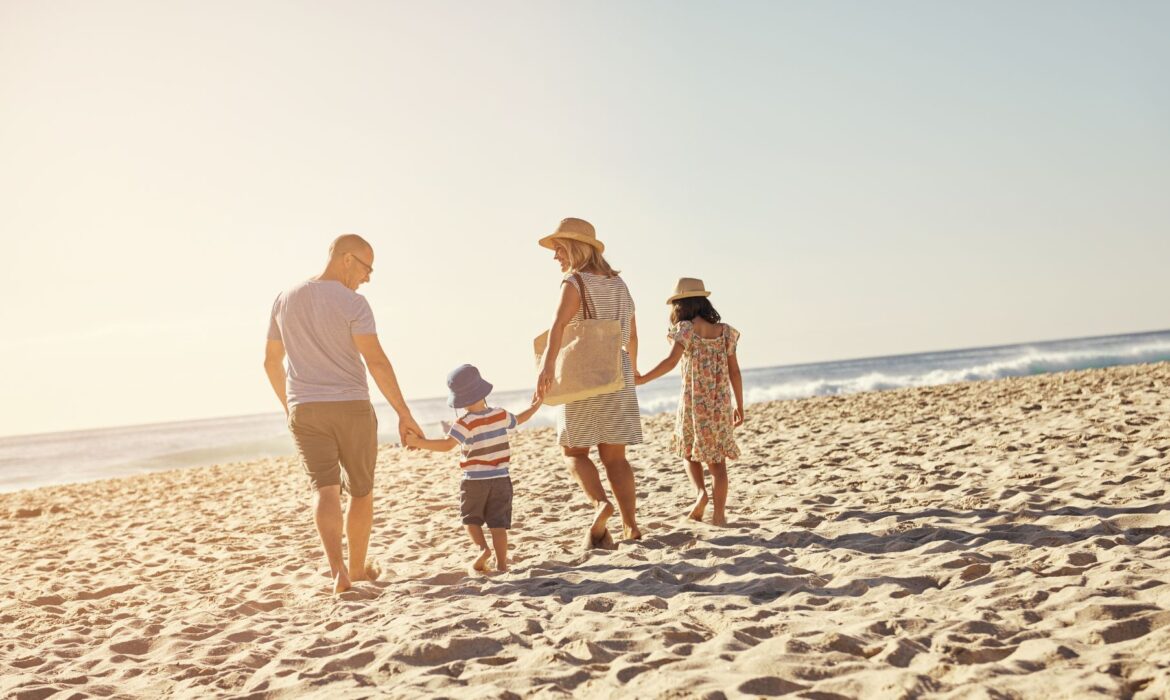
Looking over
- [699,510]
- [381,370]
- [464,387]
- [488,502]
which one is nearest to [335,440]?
[381,370]

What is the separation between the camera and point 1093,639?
2.68 meters

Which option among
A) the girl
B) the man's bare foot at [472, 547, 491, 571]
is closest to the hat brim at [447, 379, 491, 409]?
the man's bare foot at [472, 547, 491, 571]

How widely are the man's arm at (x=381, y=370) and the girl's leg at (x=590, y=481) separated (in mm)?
999

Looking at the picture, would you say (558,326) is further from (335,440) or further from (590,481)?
(335,440)

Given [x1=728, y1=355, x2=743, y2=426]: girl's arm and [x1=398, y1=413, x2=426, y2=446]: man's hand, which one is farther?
[x1=728, y1=355, x2=743, y2=426]: girl's arm

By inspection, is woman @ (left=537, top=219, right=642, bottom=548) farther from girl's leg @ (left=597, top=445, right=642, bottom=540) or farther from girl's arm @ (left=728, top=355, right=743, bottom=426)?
girl's arm @ (left=728, top=355, right=743, bottom=426)

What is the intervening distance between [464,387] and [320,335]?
2.69 feet

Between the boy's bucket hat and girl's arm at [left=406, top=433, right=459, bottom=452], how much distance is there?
20 cm

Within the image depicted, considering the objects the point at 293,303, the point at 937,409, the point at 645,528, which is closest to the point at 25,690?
the point at 293,303

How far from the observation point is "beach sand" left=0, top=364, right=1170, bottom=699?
104 inches

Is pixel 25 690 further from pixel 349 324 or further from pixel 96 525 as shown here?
pixel 96 525

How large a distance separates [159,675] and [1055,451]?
6708mm

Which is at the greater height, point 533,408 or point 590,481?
point 533,408

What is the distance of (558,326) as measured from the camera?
4.54 metres
